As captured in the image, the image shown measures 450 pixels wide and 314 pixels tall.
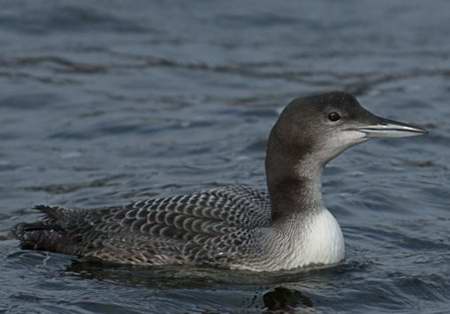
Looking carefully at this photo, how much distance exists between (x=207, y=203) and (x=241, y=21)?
968 centimetres

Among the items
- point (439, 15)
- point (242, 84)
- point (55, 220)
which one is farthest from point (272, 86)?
point (55, 220)

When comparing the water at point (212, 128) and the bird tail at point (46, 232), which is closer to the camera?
the water at point (212, 128)

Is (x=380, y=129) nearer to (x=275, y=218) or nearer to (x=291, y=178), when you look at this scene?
(x=291, y=178)

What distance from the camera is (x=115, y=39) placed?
1800 centimetres

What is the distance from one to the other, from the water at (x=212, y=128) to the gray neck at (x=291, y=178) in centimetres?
47

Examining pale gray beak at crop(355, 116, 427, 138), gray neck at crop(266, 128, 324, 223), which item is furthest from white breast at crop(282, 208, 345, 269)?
pale gray beak at crop(355, 116, 427, 138)

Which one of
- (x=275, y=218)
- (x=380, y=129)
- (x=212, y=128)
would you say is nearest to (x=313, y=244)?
(x=275, y=218)

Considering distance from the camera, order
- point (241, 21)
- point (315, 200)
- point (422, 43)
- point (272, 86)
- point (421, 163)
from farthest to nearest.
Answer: point (241, 21) < point (422, 43) < point (272, 86) < point (421, 163) < point (315, 200)

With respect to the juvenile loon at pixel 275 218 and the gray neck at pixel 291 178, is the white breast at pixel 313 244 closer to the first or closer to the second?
the juvenile loon at pixel 275 218

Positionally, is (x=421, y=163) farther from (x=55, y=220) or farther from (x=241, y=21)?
(x=241, y=21)

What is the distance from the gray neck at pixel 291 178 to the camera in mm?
9453

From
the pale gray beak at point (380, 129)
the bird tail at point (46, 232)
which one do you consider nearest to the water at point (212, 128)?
the bird tail at point (46, 232)

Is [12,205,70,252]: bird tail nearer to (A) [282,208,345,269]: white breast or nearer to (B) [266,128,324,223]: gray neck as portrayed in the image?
(B) [266,128,324,223]: gray neck

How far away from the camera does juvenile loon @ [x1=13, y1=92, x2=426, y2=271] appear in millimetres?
9391
